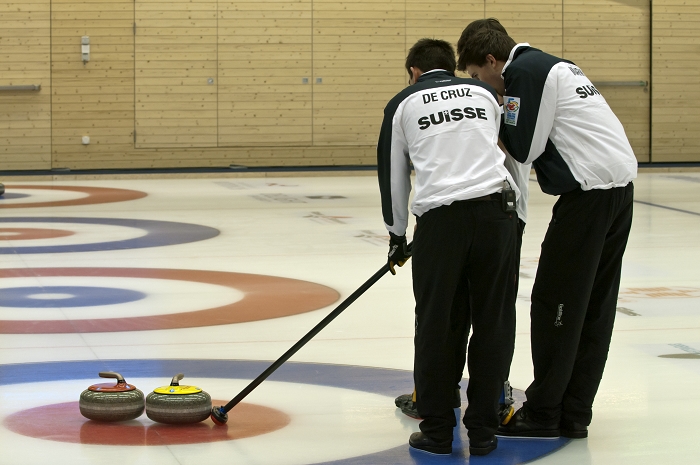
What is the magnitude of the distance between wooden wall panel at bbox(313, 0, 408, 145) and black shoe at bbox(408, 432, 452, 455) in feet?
57.2

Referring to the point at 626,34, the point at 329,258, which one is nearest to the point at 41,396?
the point at 329,258

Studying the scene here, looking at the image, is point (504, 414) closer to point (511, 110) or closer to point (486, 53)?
point (511, 110)

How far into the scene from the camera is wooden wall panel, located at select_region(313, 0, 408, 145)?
69.8ft

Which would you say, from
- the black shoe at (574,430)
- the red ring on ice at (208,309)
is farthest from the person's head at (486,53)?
the red ring on ice at (208,309)

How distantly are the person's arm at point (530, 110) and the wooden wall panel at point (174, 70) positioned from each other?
17.0 metres

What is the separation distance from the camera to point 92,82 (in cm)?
2045

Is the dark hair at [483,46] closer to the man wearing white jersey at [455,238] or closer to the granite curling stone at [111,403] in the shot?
the man wearing white jersey at [455,238]

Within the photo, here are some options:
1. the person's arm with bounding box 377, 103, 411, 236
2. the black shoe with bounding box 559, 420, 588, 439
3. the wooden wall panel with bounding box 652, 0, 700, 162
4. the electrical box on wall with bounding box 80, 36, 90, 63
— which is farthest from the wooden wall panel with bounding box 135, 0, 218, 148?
the black shoe with bounding box 559, 420, 588, 439

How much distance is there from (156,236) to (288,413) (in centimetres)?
706

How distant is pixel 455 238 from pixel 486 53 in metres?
0.79

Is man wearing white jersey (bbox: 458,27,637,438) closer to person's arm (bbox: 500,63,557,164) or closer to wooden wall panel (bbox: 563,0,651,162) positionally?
person's arm (bbox: 500,63,557,164)

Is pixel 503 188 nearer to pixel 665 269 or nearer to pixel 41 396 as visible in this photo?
pixel 41 396

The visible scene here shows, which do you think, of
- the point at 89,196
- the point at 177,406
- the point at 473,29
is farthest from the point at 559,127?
the point at 89,196

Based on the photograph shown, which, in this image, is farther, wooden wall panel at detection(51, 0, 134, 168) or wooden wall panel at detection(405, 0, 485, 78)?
wooden wall panel at detection(405, 0, 485, 78)
